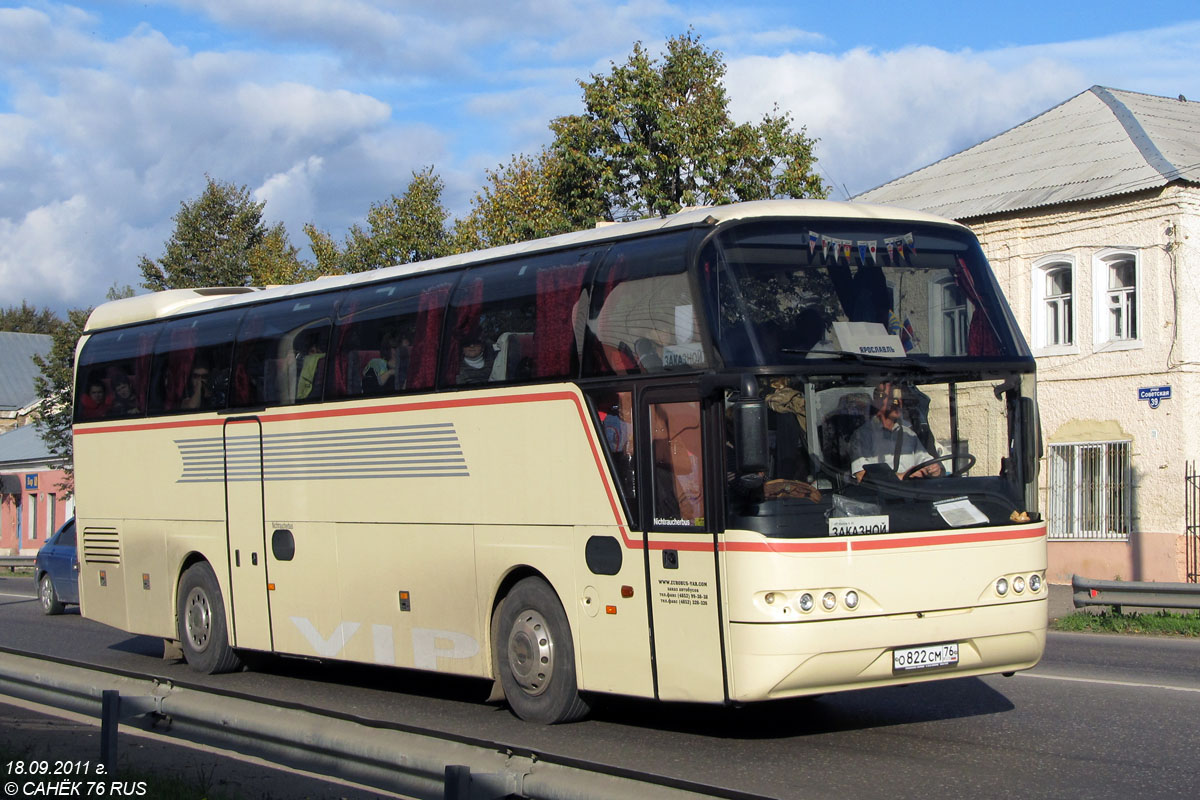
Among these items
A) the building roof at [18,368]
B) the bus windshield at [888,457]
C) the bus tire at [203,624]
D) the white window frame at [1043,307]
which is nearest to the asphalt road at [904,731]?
the bus tire at [203,624]

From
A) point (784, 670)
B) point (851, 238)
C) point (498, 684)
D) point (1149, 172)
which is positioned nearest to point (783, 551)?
point (784, 670)

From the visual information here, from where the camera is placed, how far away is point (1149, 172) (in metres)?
25.0

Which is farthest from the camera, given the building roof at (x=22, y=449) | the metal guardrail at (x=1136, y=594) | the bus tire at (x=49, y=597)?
the building roof at (x=22, y=449)

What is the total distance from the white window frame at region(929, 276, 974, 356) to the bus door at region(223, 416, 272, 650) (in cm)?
684

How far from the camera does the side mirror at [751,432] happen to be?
325 inches

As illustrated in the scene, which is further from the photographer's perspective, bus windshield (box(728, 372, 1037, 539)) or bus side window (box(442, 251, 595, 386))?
bus side window (box(442, 251, 595, 386))

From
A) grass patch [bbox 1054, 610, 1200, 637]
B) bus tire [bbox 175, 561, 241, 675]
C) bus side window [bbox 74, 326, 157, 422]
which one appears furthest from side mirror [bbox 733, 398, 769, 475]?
grass patch [bbox 1054, 610, 1200, 637]

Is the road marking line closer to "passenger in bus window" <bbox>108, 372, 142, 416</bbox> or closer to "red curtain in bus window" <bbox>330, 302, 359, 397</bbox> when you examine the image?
"red curtain in bus window" <bbox>330, 302, 359, 397</bbox>

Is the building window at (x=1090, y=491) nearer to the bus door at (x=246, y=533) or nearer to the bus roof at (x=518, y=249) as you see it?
the bus roof at (x=518, y=249)

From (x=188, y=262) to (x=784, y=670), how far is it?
43757mm

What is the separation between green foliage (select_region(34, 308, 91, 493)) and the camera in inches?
1784

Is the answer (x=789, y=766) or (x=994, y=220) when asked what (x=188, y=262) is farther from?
(x=789, y=766)

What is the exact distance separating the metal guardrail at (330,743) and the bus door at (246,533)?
456 cm

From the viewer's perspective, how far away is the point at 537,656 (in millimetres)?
10258
